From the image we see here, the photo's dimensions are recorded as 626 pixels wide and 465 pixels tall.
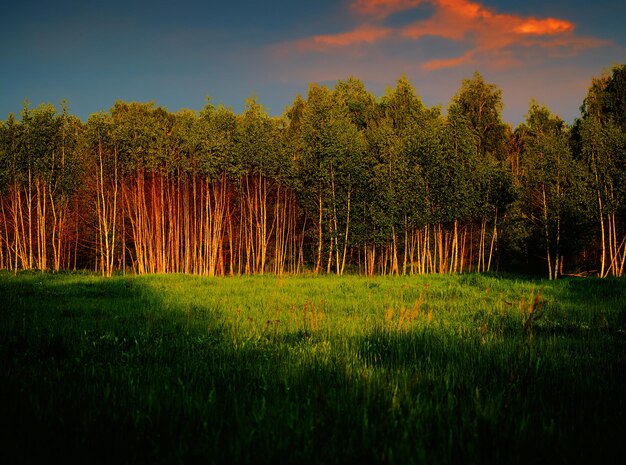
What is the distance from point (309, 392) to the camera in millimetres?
3777

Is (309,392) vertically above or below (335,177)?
below

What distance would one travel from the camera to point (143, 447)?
2727 millimetres

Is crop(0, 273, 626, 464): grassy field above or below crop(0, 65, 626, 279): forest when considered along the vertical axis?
below

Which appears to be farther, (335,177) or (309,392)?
(335,177)

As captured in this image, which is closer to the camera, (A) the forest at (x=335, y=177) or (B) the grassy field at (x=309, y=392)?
(B) the grassy field at (x=309, y=392)

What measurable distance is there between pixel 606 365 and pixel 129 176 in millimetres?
33622

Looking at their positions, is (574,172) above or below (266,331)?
above

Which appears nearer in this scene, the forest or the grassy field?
the grassy field

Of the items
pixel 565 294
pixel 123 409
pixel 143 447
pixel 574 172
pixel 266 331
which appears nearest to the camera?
pixel 143 447

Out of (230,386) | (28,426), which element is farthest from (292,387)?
(28,426)

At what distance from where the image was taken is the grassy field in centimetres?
267

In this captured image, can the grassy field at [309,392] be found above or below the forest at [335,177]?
below

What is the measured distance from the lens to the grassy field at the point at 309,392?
8.75 feet

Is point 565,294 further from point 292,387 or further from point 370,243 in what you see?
point 370,243
